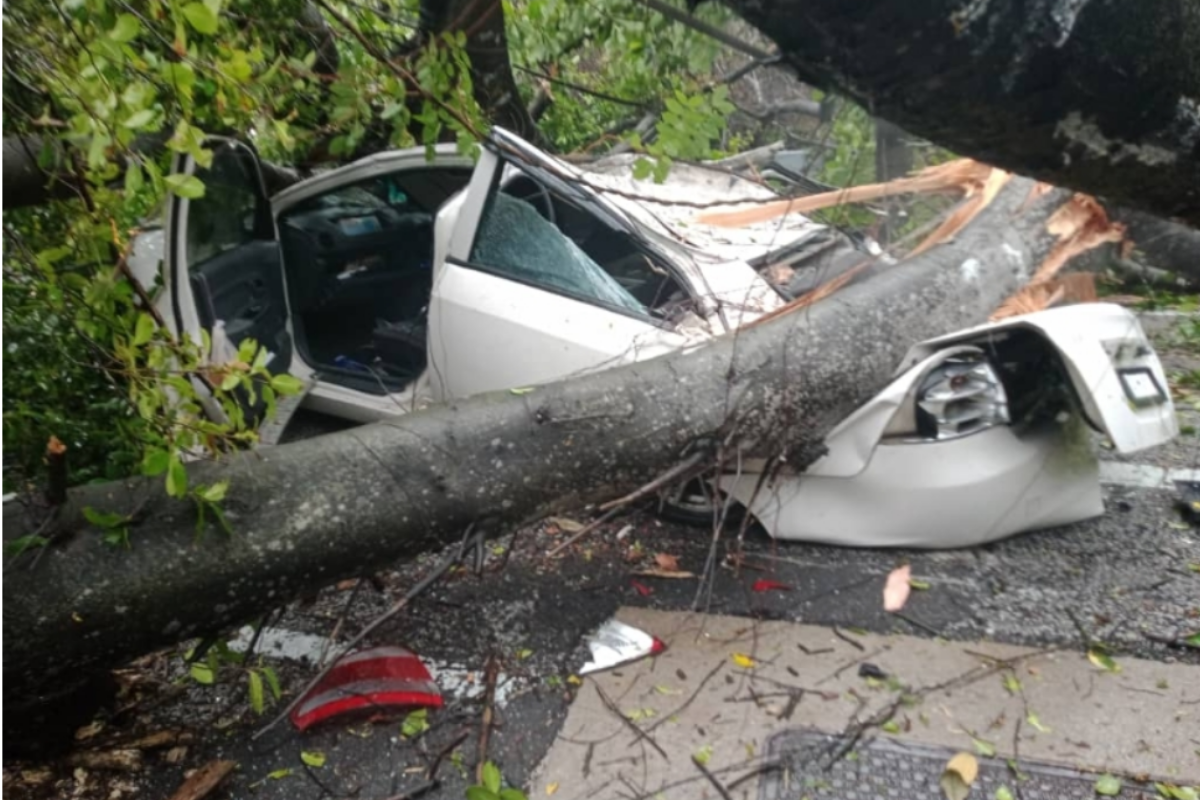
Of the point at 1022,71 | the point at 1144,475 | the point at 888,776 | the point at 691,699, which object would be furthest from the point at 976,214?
the point at 1022,71

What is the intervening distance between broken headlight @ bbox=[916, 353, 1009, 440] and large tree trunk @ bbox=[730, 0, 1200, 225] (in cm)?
211

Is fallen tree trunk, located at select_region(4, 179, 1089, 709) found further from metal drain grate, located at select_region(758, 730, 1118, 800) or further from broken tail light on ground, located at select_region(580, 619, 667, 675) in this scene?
metal drain grate, located at select_region(758, 730, 1118, 800)

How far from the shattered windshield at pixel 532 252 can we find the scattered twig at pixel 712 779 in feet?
6.57

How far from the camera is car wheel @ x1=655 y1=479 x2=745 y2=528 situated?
3.90m

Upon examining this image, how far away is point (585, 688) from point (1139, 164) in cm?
229

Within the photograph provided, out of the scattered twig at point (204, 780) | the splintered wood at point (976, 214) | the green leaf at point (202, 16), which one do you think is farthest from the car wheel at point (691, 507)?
the green leaf at point (202, 16)

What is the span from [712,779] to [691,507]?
4.82 ft

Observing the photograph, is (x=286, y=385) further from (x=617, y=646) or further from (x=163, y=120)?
(x=617, y=646)

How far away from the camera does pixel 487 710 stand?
301 cm

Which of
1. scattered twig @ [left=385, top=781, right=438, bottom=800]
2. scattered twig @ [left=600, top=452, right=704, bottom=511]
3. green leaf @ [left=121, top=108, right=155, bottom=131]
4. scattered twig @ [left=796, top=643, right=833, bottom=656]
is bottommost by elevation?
scattered twig @ [left=385, top=781, right=438, bottom=800]

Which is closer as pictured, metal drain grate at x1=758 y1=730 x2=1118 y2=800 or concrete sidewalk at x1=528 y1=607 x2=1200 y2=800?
metal drain grate at x1=758 y1=730 x2=1118 y2=800

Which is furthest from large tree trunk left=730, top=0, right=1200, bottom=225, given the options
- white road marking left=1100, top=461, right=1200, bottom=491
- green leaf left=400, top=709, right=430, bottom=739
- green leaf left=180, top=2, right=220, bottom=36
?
white road marking left=1100, top=461, right=1200, bottom=491

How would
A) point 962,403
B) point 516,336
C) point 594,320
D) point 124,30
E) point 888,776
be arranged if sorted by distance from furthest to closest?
1. point 516,336
2. point 594,320
3. point 962,403
4. point 888,776
5. point 124,30

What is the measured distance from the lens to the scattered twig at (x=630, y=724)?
2799 mm
